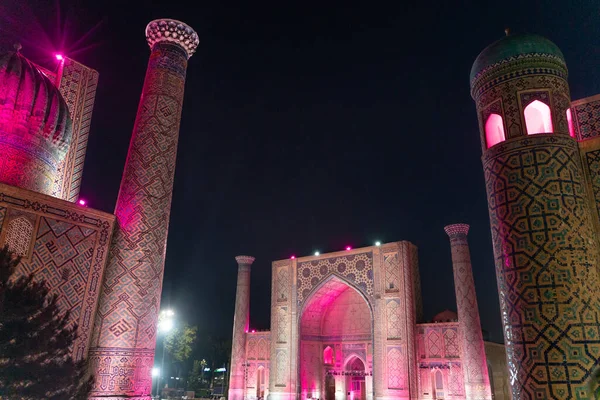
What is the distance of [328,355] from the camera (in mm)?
18688

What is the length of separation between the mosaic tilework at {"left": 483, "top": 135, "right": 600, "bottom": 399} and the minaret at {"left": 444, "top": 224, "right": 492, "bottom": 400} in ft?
36.7

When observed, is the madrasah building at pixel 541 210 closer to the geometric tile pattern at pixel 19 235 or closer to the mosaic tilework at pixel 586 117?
the mosaic tilework at pixel 586 117

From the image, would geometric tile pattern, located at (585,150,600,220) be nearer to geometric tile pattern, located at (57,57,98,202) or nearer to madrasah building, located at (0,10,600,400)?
madrasah building, located at (0,10,600,400)

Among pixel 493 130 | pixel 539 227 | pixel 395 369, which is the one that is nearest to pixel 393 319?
pixel 395 369

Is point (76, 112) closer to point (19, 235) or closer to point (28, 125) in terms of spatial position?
point (28, 125)

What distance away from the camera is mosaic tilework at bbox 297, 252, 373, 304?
16.4 m

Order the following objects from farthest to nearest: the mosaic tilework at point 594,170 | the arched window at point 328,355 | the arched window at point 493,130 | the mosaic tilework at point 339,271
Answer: the arched window at point 328,355, the mosaic tilework at point 339,271, the arched window at point 493,130, the mosaic tilework at point 594,170

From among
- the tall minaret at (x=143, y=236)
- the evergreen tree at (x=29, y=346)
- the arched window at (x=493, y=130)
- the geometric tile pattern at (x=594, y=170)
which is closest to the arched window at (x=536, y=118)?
the arched window at (x=493, y=130)

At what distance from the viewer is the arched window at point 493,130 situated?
4.59 m

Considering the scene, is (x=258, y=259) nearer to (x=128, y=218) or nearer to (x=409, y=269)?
(x=409, y=269)

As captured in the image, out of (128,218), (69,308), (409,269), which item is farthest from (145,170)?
(409,269)

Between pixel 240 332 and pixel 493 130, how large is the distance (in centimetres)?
1682

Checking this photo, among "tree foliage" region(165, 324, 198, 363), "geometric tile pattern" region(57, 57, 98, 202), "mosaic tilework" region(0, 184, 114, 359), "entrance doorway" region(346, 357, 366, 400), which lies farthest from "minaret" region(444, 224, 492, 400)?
"tree foliage" region(165, 324, 198, 363)

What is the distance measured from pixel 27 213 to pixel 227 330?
26375mm
